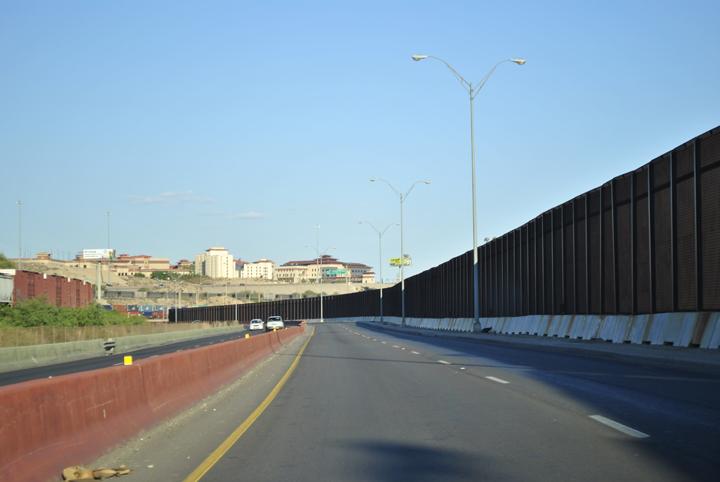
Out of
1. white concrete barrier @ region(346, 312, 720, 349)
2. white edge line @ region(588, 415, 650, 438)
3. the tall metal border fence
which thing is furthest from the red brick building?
white edge line @ region(588, 415, 650, 438)

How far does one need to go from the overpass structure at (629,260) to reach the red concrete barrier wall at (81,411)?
57.7 feet

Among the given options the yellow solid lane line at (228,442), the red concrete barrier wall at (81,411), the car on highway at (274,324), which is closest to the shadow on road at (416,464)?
the yellow solid lane line at (228,442)

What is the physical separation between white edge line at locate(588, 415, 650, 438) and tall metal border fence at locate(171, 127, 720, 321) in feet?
56.6

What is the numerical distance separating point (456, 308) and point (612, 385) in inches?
2414

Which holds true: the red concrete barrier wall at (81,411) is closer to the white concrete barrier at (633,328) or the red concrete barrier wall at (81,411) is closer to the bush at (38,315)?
the white concrete barrier at (633,328)

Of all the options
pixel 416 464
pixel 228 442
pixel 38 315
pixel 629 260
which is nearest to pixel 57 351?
pixel 38 315

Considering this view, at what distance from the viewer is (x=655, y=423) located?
39.8 feet

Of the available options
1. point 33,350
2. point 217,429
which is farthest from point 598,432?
point 33,350

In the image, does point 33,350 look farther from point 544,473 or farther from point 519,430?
point 544,473

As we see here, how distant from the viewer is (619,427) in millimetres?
11727

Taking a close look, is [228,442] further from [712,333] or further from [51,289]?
[51,289]

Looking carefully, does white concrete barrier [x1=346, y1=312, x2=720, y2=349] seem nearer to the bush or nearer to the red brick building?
the bush

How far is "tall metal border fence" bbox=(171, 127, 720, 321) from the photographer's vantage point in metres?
29.3

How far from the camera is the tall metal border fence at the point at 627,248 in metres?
29.3
